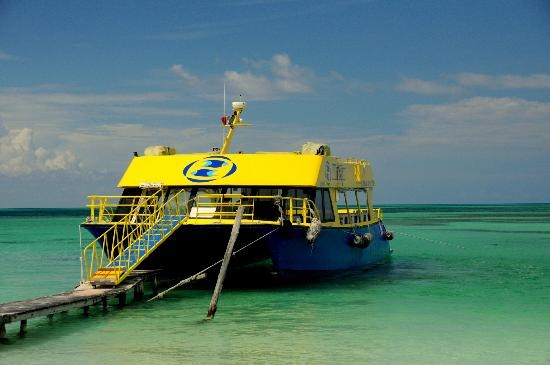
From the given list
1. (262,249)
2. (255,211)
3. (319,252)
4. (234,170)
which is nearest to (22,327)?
(234,170)

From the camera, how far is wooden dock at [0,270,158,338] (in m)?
14.4

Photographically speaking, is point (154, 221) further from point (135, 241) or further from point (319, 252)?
point (319, 252)

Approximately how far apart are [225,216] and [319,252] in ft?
10.2

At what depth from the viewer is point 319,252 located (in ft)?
70.0

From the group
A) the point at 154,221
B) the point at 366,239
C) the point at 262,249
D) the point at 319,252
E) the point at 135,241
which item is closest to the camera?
the point at 135,241

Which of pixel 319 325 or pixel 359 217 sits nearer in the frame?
pixel 319 325

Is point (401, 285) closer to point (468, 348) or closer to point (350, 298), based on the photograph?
point (350, 298)

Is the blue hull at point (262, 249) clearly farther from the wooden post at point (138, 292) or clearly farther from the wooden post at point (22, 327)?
the wooden post at point (22, 327)

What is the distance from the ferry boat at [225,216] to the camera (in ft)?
64.7

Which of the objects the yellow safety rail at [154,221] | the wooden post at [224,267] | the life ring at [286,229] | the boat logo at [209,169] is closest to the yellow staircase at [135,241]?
the yellow safety rail at [154,221]

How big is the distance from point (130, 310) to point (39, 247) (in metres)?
27.3

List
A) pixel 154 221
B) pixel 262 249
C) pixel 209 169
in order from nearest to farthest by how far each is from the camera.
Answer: pixel 154 221, pixel 209 169, pixel 262 249

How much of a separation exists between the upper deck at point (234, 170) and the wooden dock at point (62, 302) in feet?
11.1

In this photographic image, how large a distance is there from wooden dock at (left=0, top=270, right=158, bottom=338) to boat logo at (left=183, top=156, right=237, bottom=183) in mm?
3343
